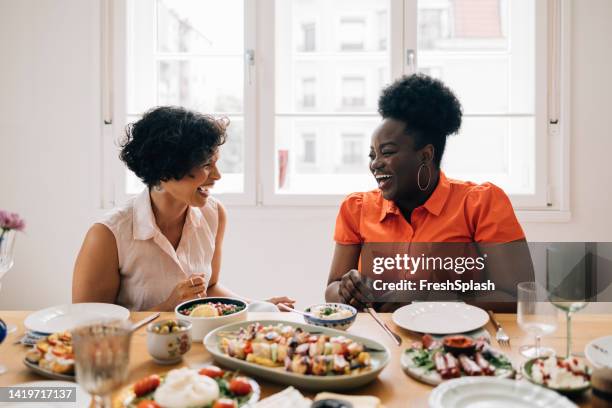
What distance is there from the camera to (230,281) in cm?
275

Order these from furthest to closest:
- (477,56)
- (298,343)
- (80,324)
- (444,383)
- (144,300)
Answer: (477,56) → (144,300) → (298,343) → (444,383) → (80,324)

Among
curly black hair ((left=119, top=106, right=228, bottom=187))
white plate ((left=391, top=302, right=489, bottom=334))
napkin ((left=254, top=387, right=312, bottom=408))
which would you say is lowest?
napkin ((left=254, top=387, right=312, bottom=408))

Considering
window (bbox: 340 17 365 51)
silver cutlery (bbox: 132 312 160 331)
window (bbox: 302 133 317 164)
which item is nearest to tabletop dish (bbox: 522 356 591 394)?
silver cutlery (bbox: 132 312 160 331)

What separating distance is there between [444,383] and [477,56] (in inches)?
88.5

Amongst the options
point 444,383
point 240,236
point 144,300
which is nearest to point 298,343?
point 444,383

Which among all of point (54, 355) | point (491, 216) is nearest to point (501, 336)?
point (491, 216)

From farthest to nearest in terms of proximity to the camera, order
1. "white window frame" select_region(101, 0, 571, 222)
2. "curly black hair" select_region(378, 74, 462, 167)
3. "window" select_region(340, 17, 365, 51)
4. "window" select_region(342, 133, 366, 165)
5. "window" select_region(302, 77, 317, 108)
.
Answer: "window" select_region(342, 133, 366, 165), "window" select_region(302, 77, 317, 108), "window" select_region(340, 17, 365, 51), "white window frame" select_region(101, 0, 571, 222), "curly black hair" select_region(378, 74, 462, 167)

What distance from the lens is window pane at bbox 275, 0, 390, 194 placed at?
9.04ft

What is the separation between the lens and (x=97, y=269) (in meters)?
1.55

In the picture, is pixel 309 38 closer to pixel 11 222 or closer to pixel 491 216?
pixel 491 216

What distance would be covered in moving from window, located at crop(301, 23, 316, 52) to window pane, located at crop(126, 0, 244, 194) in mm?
340

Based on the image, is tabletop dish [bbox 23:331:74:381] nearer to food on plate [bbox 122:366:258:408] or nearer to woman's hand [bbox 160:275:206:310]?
food on plate [bbox 122:366:258:408]

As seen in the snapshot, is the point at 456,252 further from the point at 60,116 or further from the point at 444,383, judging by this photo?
the point at 60,116

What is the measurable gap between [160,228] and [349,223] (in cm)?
66
